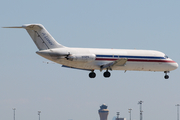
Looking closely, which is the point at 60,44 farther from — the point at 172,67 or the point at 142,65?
the point at 172,67

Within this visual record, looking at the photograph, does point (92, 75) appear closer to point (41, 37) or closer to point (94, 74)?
point (94, 74)

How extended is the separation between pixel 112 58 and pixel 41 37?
10664 millimetres

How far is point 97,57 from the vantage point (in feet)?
203

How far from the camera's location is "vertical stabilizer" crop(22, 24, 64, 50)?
58906mm

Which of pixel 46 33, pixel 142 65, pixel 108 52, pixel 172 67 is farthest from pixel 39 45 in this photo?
pixel 172 67

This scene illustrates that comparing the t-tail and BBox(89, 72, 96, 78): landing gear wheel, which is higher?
the t-tail

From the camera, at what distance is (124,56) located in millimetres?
64062

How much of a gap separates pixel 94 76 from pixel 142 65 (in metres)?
7.24

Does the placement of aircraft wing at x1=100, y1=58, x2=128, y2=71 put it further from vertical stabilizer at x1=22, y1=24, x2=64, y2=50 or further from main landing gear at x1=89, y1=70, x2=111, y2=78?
vertical stabilizer at x1=22, y1=24, x2=64, y2=50

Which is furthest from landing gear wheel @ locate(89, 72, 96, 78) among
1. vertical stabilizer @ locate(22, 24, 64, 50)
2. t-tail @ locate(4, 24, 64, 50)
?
vertical stabilizer @ locate(22, 24, 64, 50)

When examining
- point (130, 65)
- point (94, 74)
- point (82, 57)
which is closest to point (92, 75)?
point (94, 74)

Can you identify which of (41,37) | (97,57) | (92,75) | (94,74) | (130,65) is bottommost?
(92,75)

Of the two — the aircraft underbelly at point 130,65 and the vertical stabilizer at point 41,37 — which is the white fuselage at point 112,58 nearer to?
the aircraft underbelly at point 130,65

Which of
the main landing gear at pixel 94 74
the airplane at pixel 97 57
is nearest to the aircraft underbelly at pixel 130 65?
the airplane at pixel 97 57
